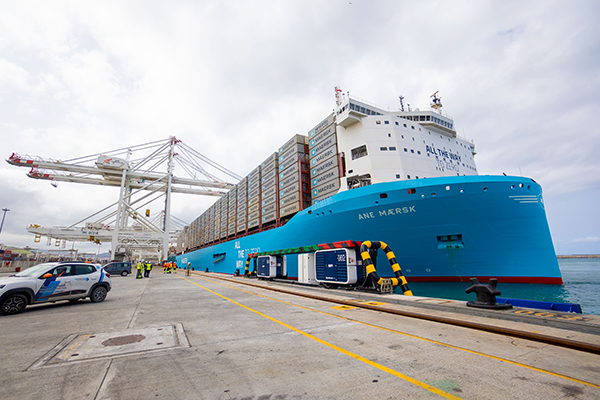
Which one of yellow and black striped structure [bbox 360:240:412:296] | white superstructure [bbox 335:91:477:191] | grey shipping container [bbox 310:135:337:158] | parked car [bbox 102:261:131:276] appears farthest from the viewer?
parked car [bbox 102:261:131:276]

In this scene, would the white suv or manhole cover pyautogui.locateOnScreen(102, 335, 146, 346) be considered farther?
the white suv

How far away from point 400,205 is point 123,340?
44.7ft

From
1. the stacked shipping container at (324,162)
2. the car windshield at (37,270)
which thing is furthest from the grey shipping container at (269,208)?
the car windshield at (37,270)

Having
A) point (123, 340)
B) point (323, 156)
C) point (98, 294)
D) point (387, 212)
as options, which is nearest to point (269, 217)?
point (323, 156)

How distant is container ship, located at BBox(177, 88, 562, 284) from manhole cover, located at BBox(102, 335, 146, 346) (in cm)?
837

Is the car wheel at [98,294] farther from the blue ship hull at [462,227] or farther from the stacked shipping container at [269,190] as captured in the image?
the stacked shipping container at [269,190]

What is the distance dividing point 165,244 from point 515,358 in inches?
1864

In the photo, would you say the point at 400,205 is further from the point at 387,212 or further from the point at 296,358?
the point at 296,358

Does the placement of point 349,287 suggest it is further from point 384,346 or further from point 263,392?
point 263,392

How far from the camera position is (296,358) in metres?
3.96

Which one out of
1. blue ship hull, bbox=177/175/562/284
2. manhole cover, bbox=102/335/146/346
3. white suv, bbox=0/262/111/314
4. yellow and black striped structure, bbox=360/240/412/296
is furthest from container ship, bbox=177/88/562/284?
white suv, bbox=0/262/111/314

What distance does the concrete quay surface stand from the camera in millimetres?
2939

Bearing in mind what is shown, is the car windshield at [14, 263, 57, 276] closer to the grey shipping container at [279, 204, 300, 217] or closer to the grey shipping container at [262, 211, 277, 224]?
the grey shipping container at [279, 204, 300, 217]

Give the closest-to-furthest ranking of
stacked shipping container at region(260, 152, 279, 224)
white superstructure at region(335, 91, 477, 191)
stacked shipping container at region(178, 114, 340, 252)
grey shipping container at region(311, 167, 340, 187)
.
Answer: white superstructure at region(335, 91, 477, 191) < grey shipping container at region(311, 167, 340, 187) < stacked shipping container at region(178, 114, 340, 252) < stacked shipping container at region(260, 152, 279, 224)
